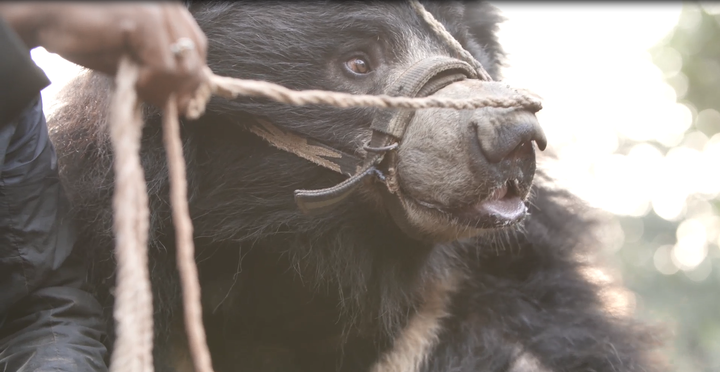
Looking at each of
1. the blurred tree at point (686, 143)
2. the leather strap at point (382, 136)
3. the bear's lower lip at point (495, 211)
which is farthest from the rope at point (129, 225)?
the blurred tree at point (686, 143)

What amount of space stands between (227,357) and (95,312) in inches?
20.3

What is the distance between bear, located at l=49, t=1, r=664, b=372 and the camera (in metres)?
1.81

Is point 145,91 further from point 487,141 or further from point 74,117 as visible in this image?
point 74,117

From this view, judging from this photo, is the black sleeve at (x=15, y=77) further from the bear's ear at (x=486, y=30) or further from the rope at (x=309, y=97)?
the bear's ear at (x=486, y=30)

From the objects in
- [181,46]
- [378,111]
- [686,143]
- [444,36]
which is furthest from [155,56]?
[686,143]

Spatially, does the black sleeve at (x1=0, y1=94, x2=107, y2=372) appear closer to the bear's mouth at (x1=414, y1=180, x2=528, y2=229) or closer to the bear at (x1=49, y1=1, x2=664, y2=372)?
the bear at (x1=49, y1=1, x2=664, y2=372)

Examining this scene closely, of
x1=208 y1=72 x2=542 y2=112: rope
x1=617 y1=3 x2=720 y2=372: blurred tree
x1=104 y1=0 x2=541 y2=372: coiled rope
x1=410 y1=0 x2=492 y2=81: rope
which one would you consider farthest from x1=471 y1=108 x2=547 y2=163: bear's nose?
x1=617 y1=3 x2=720 y2=372: blurred tree

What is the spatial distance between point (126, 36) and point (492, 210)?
1213 mm

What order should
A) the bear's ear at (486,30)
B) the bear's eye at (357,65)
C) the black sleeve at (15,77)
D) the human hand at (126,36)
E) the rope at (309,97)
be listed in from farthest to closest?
1. the bear's ear at (486,30)
2. the bear's eye at (357,65)
3. the black sleeve at (15,77)
4. the rope at (309,97)
5. the human hand at (126,36)

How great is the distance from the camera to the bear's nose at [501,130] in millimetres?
1664

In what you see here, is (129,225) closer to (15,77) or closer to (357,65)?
(15,77)

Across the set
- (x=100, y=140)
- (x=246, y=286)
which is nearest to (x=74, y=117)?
(x=100, y=140)

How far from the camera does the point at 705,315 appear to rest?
34.2 feet

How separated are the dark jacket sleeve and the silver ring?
39.7 inches
